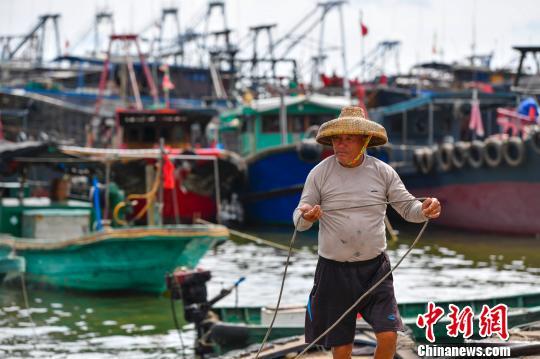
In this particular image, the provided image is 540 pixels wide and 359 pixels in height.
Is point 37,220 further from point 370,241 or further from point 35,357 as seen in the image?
point 370,241

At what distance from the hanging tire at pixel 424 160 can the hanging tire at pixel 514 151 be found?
8.95ft

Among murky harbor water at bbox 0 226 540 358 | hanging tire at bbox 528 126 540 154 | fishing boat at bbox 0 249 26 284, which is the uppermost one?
hanging tire at bbox 528 126 540 154

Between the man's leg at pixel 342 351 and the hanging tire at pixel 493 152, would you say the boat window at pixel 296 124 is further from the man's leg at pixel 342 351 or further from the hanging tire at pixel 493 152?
the man's leg at pixel 342 351

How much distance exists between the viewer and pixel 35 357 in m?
11.2

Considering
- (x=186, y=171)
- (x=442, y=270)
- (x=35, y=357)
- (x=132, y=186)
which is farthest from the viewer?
(x=186, y=171)

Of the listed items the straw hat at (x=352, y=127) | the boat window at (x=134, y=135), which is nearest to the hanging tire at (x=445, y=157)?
the boat window at (x=134, y=135)

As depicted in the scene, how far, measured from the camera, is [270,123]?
3030 cm

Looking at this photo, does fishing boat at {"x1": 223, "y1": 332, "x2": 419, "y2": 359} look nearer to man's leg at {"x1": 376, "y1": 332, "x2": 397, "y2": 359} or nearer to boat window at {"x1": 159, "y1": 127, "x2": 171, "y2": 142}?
man's leg at {"x1": 376, "y1": 332, "x2": 397, "y2": 359}

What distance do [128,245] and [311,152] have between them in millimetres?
10411

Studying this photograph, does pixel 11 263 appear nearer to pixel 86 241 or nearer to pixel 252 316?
pixel 86 241

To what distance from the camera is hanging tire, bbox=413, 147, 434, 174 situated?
25.8 meters

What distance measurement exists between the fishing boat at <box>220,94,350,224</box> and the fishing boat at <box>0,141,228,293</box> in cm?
882

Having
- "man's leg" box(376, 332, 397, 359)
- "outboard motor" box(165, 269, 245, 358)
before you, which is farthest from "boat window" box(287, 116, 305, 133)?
"man's leg" box(376, 332, 397, 359)

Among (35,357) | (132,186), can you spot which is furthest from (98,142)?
(35,357)
